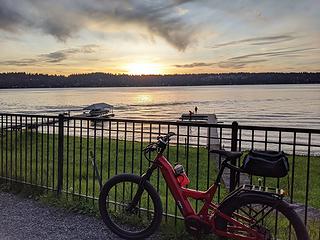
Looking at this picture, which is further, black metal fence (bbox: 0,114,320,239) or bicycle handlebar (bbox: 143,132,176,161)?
black metal fence (bbox: 0,114,320,239)

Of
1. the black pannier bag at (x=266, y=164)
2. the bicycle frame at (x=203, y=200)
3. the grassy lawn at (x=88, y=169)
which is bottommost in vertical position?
the grassy lawn at (x=88, y=169)

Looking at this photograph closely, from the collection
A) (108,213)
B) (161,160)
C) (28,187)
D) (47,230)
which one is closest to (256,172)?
(161,160)

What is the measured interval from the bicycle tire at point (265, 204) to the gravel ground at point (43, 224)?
1586mm

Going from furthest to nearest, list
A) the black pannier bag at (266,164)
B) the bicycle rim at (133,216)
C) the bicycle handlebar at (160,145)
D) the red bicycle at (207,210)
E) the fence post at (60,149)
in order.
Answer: the fence post at (60,149), the bicycle rim at (133,216), the bicycle handlebar at (160,145), the red bicycle at (207,210), the black pannier bag at (266,164)

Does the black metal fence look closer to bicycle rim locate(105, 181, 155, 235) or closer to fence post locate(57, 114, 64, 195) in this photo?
fence post locate(57, 114, 64, 195)

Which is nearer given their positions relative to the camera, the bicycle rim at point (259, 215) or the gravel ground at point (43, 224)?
the bicycle rim at point (259, 215)

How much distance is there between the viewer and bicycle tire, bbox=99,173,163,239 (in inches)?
179

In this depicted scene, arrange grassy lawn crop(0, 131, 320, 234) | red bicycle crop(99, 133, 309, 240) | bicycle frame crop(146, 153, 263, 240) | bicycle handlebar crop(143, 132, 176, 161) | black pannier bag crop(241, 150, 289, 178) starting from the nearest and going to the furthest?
black pannier bag crop(241, 150, 289, 178), red bicycle crop(99, 133, 309, 240), bicycle frame crop(146, 153, 263, 240), bicycle handlebar crop(143, 132, 176, 161), grassy lawn crop(0, 131, 320, 234)

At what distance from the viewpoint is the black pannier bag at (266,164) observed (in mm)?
3521

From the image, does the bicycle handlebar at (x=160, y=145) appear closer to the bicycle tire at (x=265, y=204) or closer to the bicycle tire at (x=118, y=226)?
the bicycle tire at (x=118, y=226)

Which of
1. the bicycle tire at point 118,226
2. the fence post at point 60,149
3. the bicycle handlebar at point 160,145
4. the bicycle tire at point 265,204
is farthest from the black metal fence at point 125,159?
the bicycle handlebar at point 160,145

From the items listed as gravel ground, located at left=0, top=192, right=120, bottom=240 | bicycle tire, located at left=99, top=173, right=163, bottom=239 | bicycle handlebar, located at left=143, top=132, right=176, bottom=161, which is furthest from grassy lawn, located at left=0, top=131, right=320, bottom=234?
bicycle handlebar, located at left=143, top=132, right=176, bottom=161

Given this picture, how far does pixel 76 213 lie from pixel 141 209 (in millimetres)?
1164

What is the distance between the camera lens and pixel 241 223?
3840 mm
